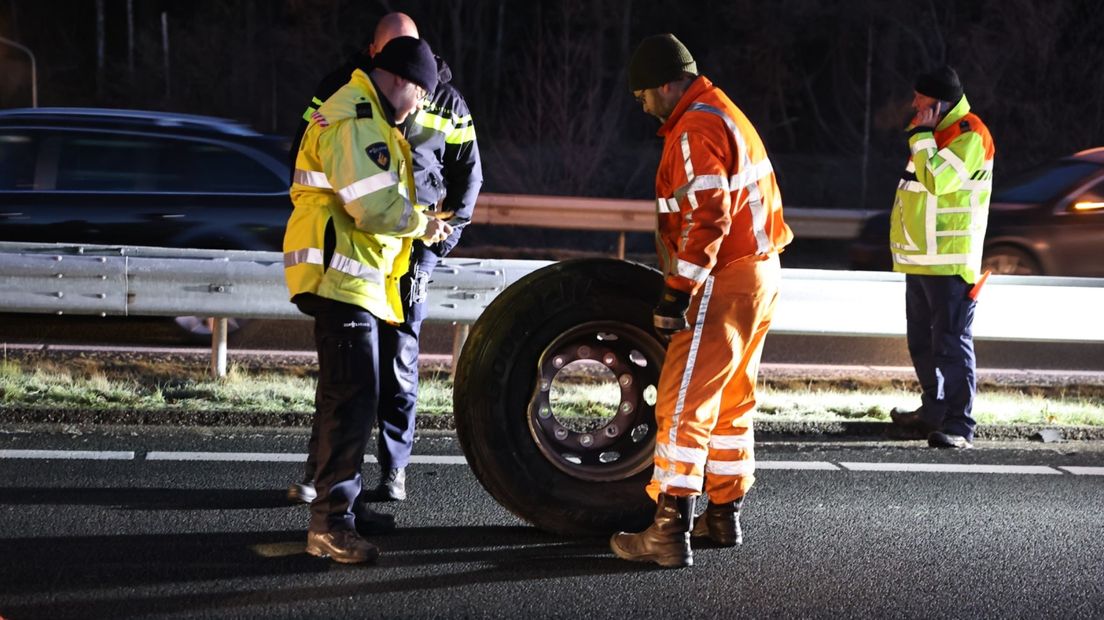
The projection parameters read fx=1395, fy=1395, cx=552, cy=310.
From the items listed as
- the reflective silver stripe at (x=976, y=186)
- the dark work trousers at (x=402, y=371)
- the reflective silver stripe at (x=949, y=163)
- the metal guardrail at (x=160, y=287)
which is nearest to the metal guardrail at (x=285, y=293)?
the metal guardrail at (x=160, y=287)

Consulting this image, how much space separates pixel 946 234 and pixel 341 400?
12.0 ft

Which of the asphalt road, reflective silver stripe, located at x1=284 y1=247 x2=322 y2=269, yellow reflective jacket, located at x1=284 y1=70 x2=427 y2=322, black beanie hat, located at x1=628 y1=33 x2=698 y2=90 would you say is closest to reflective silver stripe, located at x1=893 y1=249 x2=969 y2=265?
the asphalt road

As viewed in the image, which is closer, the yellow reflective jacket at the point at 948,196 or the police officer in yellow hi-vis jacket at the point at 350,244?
the police officer in yellow hi-vis jacket at the point at 350,244

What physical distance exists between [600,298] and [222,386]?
3.16 m

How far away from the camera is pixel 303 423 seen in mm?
7102

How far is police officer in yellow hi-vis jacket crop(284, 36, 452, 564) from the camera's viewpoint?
473 cm

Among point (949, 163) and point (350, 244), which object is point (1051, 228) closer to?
point (949, 163)

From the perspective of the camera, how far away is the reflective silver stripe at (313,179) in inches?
189

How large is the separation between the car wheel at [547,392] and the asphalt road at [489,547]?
0.18 m

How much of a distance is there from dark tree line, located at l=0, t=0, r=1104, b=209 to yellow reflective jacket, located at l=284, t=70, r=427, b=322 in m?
21.0

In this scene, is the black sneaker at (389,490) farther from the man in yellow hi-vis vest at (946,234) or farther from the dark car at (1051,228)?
the dark car at (1051,228)

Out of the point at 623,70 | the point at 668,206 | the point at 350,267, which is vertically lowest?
the point at 350,267

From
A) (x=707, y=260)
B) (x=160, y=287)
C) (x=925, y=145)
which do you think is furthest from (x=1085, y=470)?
(x=160, y=287)

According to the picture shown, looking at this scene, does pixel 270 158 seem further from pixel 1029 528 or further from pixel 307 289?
pixel 1029 528
